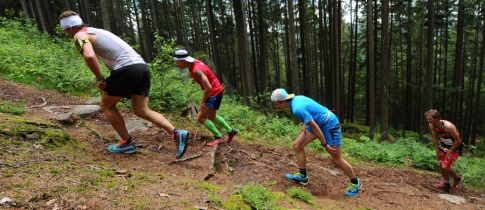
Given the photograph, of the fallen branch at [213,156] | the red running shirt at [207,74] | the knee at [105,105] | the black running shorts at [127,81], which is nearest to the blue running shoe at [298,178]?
the fallen branch at [213,156]

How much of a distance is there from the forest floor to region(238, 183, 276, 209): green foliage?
13cm

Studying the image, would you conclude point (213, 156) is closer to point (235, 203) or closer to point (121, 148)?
point (121, 148)

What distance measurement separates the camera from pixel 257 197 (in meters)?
3.12

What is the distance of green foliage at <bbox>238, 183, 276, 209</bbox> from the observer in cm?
302

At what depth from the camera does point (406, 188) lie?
6.02m

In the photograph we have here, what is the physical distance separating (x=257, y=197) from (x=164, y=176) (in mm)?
1149

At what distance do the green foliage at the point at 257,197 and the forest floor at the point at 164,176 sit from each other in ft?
0.42

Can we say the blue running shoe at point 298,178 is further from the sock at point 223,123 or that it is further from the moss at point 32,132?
the moss at point 32,132

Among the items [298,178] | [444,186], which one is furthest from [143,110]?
[444,186]

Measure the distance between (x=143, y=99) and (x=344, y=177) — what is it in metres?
4.15

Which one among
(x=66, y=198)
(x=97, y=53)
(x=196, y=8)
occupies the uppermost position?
(x=196, y=8)

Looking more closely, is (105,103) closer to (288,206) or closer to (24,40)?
(288,206)

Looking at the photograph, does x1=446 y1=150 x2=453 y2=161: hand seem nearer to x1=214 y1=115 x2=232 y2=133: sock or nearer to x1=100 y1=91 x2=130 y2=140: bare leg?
x1=214 y1=115 x2=232 y2=133: sock

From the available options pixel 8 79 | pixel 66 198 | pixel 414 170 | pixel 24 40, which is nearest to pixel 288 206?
pixel 66 198
